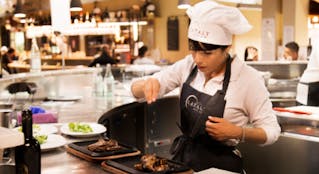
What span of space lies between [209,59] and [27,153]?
3.49ft

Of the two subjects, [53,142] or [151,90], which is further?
[151,90]

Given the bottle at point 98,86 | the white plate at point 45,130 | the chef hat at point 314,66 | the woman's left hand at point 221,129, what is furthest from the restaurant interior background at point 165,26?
the woman's left hand at point 221,129

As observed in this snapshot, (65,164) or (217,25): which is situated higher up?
(217,25)

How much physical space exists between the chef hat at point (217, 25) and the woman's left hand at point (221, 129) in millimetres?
396

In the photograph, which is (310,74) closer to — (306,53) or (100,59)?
(306,53)

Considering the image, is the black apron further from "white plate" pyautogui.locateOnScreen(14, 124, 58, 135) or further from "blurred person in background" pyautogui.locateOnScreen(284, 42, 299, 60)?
"blurred person in background" pyautogui.locateOnScreen(284, 42, 299, 60)

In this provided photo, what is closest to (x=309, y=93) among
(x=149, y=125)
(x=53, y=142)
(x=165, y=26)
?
(x=149, y=125)

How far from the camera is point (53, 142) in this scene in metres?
2.21

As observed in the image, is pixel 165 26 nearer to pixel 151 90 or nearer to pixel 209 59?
pixel 151 90

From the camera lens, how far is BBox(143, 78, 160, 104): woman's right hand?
92.9 inches

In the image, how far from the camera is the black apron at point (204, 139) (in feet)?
7.30

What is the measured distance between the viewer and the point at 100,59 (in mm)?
8945

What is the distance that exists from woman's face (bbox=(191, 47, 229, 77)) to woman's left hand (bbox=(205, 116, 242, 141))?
0.89ft

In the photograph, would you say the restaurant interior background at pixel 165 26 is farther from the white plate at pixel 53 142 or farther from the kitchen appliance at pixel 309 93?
the white plate at pixel 53 142
